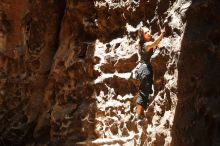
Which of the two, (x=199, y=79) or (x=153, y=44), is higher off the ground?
(x=153, y=44)

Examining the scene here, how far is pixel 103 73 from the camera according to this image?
5770 mm

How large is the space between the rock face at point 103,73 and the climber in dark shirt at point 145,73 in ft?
0.34

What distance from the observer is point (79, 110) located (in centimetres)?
586

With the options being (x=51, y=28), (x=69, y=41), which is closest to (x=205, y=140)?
(x=69, y=41)

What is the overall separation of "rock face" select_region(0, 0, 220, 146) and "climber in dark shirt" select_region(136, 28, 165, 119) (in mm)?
105

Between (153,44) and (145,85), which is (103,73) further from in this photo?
(153,44)

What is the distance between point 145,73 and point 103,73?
0.87 metres

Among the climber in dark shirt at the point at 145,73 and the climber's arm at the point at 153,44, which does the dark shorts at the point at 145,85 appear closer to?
the climber in dark shirt at the point at 145,73

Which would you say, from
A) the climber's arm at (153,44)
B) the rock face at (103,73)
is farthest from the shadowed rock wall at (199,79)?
the climber's arm at (153,44)

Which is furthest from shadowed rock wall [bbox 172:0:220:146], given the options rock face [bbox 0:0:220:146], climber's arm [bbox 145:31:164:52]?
climber's arm [bbox 145:31:164:52]

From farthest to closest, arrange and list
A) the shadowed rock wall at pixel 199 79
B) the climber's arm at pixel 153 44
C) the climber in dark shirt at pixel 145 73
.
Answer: the climber in dark shirt at pixel 145 73 → the climber's arm at pixel 153 44 → the shadowed rock wall at pixel 199 79

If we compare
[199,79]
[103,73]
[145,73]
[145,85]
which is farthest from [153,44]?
[103,73]

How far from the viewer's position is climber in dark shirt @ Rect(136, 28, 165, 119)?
503 cm

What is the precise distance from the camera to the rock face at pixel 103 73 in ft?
14.0
